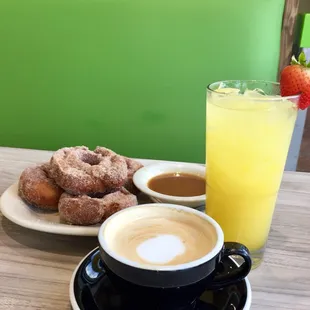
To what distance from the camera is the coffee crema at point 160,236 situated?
558 millimetres

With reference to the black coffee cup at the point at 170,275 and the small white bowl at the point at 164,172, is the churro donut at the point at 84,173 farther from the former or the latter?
the black coffee cup at the point at 170,275

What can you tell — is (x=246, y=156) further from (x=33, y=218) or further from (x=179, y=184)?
(x=33, y=218)

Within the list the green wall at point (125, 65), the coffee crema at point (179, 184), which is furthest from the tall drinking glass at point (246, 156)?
the green wall at point (125, 65)

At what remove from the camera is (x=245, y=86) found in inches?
29.6

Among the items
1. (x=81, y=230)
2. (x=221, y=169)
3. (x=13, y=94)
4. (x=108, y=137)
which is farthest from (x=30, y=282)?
(x=13, y=94)

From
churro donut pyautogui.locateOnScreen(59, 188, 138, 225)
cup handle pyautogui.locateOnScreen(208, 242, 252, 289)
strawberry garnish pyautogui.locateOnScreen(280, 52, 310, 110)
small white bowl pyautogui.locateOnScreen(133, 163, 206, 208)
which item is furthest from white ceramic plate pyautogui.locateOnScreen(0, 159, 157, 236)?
strawberry garnish pyautogui.locateOnScreen(280, 52, 310, 110)

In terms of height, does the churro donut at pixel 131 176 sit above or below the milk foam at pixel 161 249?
below

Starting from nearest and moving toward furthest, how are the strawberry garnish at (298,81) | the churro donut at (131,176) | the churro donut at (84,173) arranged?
1. the strawberry garnish at (298,81)
2. the churro donut at (84,173)
3. the churro donut at (131,176)

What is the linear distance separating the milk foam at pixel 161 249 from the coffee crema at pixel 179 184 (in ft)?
0.81

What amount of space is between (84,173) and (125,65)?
79cm

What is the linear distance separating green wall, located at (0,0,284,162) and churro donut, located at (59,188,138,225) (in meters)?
0.81

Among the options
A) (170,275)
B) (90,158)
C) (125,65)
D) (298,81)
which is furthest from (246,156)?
(125,65)

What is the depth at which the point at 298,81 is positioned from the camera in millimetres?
635

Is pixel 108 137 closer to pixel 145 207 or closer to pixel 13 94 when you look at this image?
pixel 13 94
